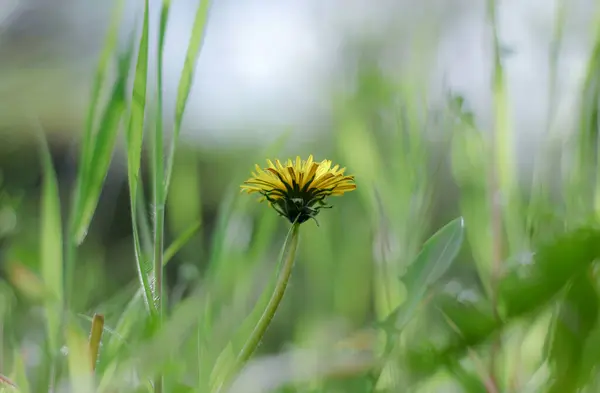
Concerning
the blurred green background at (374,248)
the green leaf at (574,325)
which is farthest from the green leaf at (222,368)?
the green leaf at (574,325)

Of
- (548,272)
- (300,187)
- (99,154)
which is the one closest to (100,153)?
(99,154)

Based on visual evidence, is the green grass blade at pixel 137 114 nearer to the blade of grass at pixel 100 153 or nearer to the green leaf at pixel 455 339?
the blade of grass at pixel 100 153

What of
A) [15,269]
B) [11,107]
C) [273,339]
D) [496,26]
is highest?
[11,107]

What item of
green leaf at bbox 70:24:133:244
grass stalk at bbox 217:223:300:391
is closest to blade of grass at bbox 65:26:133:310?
green leaf at bbox 70:24:133:244

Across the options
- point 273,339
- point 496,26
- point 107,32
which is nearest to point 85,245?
point 273,339

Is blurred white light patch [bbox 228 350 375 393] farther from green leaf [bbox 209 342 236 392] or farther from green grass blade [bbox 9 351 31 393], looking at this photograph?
green grass blade [bbox 9 351 31 393]

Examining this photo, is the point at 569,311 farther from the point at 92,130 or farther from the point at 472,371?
the point at 92,130

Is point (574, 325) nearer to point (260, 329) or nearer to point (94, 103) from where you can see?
point (260, 329)
